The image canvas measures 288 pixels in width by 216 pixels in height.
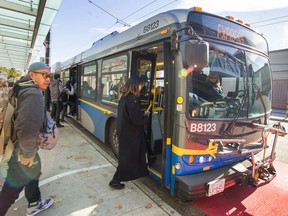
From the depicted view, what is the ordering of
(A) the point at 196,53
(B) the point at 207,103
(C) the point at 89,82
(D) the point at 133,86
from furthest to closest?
(C) the point at 89,82, (D) the point at 133,86, (B) the point at 207,103, (A) the point at 196,53

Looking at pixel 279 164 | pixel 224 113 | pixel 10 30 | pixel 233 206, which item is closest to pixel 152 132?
pixel 224 113

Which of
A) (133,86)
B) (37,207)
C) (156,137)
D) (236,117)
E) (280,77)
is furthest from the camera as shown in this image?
(280,77)

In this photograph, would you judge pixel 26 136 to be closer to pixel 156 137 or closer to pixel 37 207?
pixel 37 207

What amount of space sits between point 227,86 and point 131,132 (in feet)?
5.07

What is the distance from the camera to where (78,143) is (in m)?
5.84

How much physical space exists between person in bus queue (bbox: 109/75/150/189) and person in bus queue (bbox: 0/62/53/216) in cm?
112

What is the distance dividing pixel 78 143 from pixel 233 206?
4174 millimetres

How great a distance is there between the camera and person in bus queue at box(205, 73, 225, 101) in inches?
112

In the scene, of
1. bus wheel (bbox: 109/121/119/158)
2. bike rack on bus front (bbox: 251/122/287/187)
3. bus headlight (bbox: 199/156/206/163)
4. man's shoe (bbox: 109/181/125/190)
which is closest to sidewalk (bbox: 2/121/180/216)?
man's shoe (bbox: 109/181/125/190)

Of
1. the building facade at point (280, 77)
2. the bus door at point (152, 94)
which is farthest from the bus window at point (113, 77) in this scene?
the building facade at point (280, 77)

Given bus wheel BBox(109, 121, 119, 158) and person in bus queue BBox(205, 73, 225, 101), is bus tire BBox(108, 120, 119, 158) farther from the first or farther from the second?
person in bus queue BBox(205, 73, 225, 101)

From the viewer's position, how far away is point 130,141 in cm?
320

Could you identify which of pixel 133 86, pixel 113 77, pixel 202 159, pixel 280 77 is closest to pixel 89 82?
pixel 113 77

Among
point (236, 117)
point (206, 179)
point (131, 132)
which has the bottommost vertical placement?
point (206, 179)
